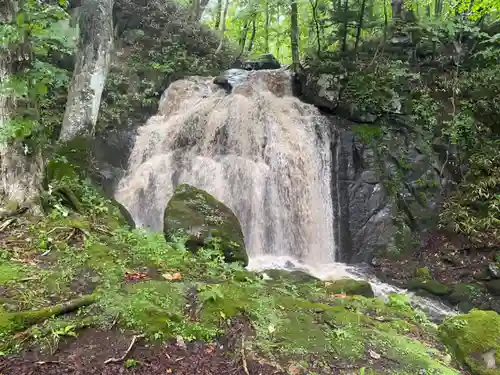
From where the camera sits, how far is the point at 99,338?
3.31m

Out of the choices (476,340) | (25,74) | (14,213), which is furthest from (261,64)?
(476,340)

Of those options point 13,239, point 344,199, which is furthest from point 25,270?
point 344,199

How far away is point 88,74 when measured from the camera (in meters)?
9.18

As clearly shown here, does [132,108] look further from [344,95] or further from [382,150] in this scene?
[382,150]

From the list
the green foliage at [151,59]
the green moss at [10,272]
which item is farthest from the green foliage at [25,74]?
the green foliage at [151,59]

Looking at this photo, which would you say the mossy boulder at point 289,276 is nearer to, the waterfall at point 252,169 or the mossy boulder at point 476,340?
the waterfall at point 252,169

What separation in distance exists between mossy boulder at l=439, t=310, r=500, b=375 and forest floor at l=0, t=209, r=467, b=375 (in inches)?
7.6

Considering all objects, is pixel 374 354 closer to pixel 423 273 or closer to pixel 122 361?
pixel 122 361

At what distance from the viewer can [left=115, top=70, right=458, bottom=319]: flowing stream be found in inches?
422

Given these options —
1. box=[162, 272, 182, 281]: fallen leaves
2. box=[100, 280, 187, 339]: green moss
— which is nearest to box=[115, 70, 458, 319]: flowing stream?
box=[162, 272, 182, 281]: fallen leaves

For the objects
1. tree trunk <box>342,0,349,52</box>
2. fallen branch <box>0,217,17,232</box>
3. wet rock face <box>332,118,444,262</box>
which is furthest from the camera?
tree trunk <box>342,0,349,52</box>

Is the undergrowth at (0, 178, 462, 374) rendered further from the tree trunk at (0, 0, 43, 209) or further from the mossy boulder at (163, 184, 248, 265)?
the mossy boulder at (163, 184, 248, 265)

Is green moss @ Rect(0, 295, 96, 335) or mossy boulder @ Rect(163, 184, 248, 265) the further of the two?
mossy boulder @ Rect(163, 184, 248, 265)

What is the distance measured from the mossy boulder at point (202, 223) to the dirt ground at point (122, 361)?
375cm
